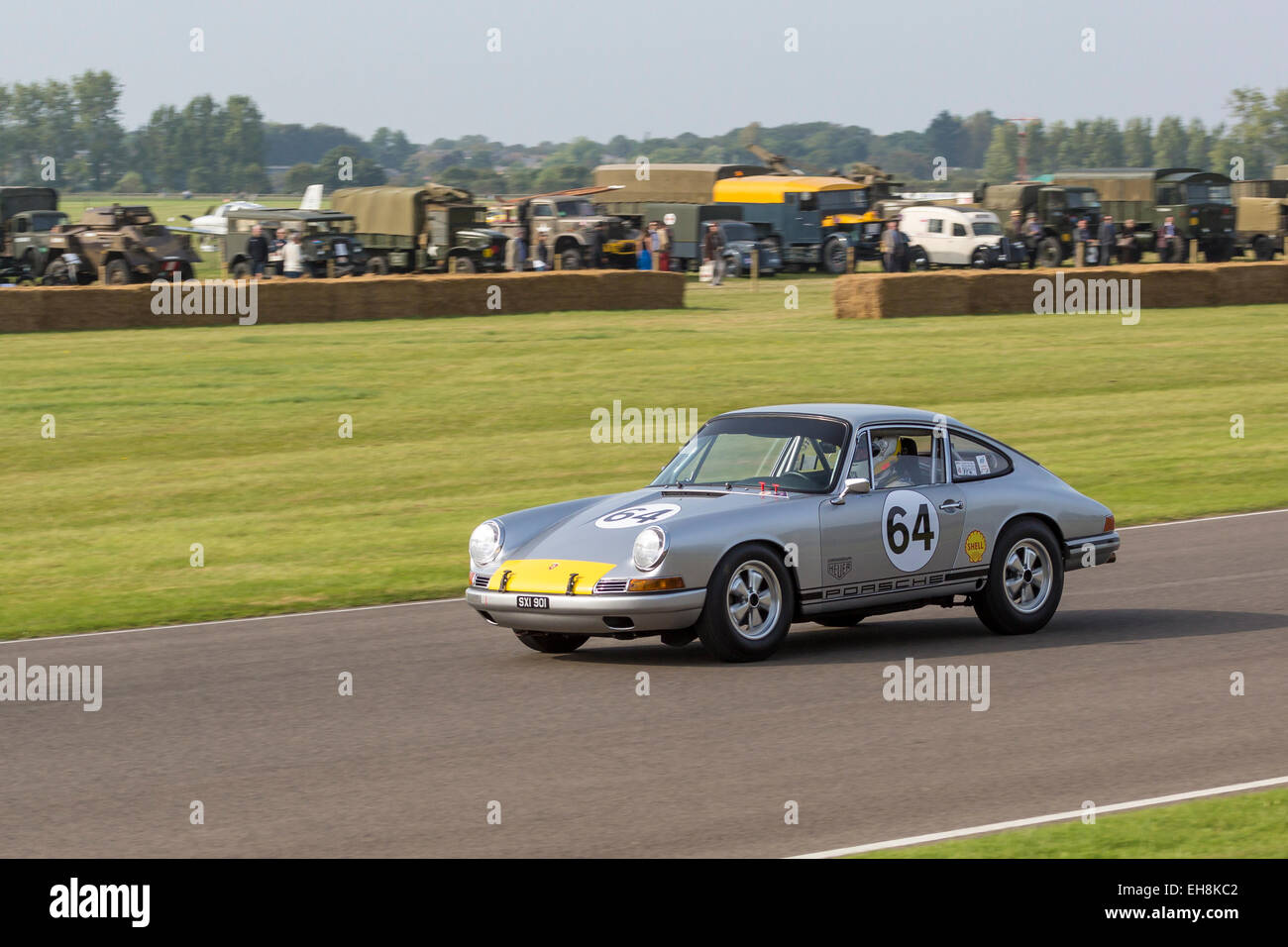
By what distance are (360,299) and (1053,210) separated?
81.9 feet

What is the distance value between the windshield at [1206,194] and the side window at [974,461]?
42.9 m

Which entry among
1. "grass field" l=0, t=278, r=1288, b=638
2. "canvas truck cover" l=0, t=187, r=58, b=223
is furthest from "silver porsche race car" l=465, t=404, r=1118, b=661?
"canvas truck cover" l=0, t=187, r=58, b=223

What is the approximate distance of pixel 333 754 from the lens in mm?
7348

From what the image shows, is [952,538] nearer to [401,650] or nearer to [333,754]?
[401,650]

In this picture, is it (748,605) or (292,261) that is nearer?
(748,605)

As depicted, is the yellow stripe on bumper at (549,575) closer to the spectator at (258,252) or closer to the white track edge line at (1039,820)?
the white track edge line at (1039,820)

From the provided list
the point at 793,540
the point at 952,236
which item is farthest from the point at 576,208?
the point at 793,540

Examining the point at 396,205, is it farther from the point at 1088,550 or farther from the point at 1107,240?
the point at 1088,550

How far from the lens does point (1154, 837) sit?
5.94 metres

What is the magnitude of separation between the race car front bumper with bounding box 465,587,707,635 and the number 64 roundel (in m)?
1.30

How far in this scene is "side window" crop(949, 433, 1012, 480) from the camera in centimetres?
1020

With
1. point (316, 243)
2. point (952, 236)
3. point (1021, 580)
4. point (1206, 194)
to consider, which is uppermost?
point (1206, 194)

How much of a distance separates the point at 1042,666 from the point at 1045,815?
2.94m

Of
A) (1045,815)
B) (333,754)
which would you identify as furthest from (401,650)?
(1045,815)
